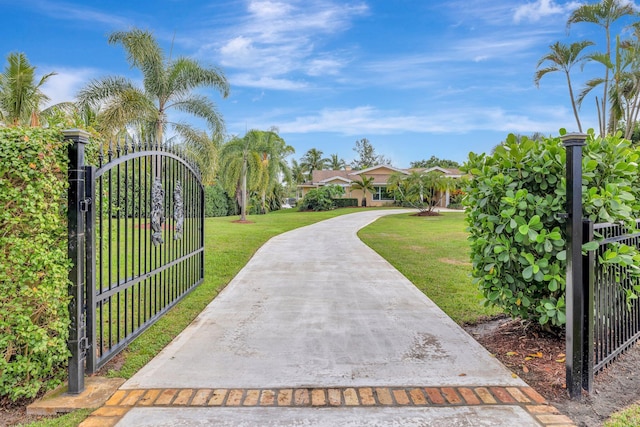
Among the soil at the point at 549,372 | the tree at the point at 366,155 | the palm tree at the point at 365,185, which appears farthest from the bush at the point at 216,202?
the tree at the point at 366,155

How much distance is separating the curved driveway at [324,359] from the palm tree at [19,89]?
66.8 ft

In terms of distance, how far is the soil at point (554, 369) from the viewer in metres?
2.79

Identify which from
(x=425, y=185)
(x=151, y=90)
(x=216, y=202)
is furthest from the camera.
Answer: (x=216, y=202)

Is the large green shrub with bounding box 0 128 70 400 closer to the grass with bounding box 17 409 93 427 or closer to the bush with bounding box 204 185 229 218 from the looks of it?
the grass with bounding box 17 409 93 427

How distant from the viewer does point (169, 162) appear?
4.81 meters

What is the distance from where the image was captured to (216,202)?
30438mm

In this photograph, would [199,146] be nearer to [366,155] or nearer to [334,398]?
[334,398]

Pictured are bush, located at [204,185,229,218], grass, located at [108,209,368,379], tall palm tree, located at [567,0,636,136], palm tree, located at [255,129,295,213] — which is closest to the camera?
grass, located at [108,209,368,379]

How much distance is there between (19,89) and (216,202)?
14251 mm

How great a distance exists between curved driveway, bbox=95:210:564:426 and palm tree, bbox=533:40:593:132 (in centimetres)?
1881

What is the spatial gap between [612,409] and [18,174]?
15.1 ft

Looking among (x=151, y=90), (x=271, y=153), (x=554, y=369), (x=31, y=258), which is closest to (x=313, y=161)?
(x=271, y=153)

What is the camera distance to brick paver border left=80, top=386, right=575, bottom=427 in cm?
272

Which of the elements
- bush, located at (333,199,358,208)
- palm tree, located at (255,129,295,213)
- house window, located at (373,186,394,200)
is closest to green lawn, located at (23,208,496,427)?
palm tree, located at (255,129,295,213)
